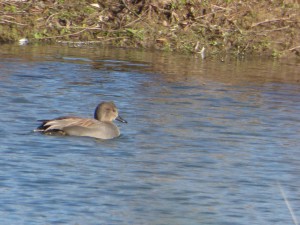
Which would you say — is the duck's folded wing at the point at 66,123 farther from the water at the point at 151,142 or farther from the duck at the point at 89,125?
the water at the point at 151,142

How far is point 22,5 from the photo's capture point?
1839 cm

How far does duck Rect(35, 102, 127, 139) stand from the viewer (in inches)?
447

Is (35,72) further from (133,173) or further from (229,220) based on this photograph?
(229,220)

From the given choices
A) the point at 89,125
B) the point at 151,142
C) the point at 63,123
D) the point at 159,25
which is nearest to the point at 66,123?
the point at 63,123

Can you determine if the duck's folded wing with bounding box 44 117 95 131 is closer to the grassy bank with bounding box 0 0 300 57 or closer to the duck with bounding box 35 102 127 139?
the duck with bounding box 35 102 127 139

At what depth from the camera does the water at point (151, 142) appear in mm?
8648

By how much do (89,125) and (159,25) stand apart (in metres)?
7.12

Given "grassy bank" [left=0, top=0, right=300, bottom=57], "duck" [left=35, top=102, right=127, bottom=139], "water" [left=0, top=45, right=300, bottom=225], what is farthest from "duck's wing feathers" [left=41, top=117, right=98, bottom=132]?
"grassy bank" [left=0, top=0, right=300, bottom=57]

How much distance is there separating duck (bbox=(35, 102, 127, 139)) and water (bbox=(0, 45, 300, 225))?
96mm

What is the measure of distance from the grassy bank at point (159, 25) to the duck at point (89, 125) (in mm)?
6002

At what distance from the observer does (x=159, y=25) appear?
1853 centimetres

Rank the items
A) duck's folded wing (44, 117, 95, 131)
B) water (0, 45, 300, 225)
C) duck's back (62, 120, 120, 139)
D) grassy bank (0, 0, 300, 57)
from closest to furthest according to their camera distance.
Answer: water (0, 45, 300, 225) < duck's folded wing (44, 117, 95, 131) < duck's back (62, 120, 120, 139) < grassy bank (0, 0, 300, 57)

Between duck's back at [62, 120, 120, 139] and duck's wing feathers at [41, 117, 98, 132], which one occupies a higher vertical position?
duck's wing feathers at [41, 117, 98, 132]

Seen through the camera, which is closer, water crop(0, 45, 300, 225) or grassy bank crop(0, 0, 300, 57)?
water crop(0, 45, 300, 225)
